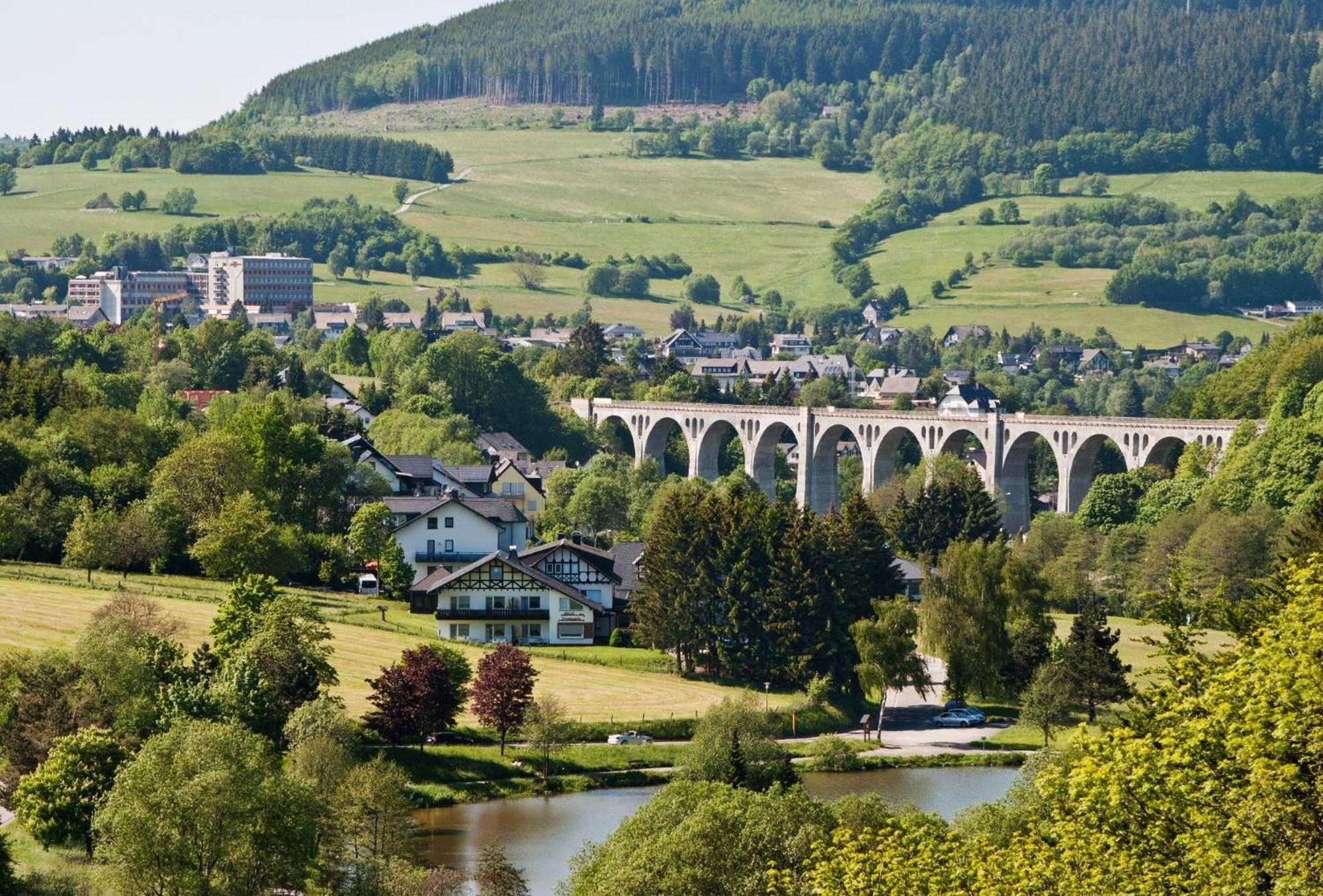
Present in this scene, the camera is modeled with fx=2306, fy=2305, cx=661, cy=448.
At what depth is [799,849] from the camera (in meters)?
40.8

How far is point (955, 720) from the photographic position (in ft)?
240

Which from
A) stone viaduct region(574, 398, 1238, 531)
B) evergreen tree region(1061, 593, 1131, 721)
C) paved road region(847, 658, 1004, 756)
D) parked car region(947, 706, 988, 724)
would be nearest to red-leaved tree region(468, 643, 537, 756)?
paved road region(847, 658, 1004, 756)

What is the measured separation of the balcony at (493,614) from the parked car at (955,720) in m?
14.7

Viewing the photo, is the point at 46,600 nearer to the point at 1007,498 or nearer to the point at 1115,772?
the point at 1115,772

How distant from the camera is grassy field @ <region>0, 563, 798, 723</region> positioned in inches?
2665

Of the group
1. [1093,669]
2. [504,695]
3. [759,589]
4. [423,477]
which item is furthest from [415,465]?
[504,695]

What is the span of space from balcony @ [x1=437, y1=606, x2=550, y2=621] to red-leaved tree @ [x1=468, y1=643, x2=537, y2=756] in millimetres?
14049

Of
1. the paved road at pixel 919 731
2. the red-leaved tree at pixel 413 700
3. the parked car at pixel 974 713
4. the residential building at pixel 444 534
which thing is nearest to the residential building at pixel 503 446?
the residential building at pixel 444 534

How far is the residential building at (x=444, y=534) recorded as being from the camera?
88875mm

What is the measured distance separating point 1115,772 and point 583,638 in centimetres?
5123

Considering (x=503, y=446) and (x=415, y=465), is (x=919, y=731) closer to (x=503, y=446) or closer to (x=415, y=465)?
(x=415, y=465)

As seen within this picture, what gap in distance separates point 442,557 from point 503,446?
5219 centimetres

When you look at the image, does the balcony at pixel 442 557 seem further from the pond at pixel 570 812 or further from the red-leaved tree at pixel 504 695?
the pond at pixel 570 812

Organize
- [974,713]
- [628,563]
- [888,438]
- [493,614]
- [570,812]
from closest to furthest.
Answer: [570,812] → [974,713] → [493,614] → [628,563] → [888,438]
